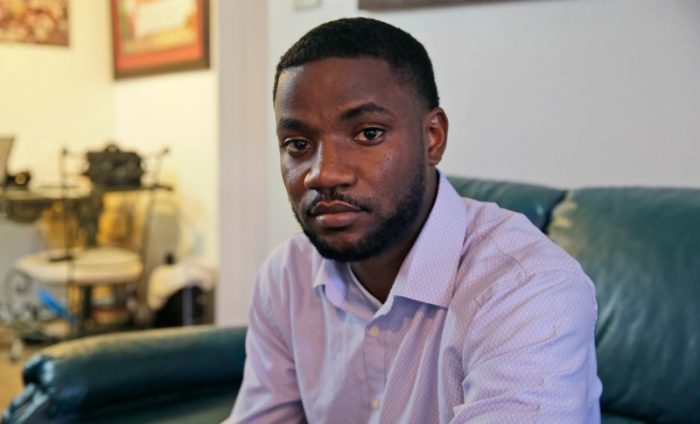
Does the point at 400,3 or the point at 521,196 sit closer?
the point at 521,196

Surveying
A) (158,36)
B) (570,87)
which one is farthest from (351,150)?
(158,36)

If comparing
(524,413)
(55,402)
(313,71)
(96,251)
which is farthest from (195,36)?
(524,413)

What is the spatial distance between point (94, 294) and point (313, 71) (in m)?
3.11

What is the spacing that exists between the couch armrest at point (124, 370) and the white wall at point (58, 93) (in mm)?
2804

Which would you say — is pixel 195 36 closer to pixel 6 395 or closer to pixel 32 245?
pixel 32 245

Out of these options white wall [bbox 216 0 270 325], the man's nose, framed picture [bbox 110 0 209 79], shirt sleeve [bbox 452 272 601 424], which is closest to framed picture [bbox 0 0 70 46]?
framed picture [bbox 110 0 209 79]

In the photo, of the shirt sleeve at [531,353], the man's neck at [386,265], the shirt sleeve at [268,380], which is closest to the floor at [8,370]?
the shirt sleeve at [268,380]

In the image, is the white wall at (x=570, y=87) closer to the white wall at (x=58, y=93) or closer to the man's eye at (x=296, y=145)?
the man's eye at (x=296, y=145)

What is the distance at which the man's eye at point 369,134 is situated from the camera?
883mm

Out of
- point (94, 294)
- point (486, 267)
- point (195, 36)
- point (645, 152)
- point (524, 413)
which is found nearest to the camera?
point (524, 413)

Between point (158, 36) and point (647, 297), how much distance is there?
119 inches

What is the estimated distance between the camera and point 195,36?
10.8 feet

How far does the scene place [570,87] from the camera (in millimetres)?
1565

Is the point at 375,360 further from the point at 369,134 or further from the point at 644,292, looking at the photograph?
the point at 644,292
